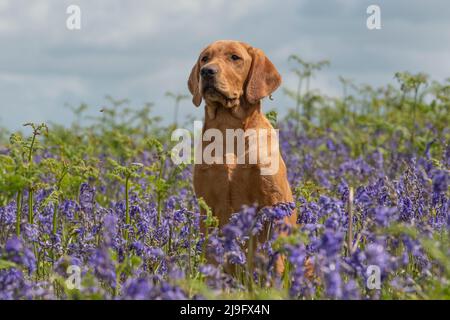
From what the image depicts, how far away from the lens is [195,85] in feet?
21.8

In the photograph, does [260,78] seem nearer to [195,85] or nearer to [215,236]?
[195,85]

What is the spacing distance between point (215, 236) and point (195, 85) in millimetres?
2189

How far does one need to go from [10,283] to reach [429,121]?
12.1 m

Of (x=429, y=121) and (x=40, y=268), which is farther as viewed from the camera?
(x=429, y=121)

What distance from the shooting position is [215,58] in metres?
6.28

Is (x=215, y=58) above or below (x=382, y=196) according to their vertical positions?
above

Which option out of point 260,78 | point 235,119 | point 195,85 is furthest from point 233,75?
point 195,85

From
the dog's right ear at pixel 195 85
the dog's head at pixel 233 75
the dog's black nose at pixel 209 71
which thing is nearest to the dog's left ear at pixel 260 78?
the dog's head at pixel 233 75

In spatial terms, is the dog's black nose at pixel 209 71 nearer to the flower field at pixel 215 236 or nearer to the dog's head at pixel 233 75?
the dog's head at pixel 233 75

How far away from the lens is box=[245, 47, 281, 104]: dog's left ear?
20.3 ft

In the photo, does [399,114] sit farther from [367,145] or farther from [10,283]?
[10,283]

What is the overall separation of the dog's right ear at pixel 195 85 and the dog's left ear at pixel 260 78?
449 mm

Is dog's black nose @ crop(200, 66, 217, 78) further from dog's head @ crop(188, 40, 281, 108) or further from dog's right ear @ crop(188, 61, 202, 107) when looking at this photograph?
dog's right ear @ crop(188, 61, 202, 107)
